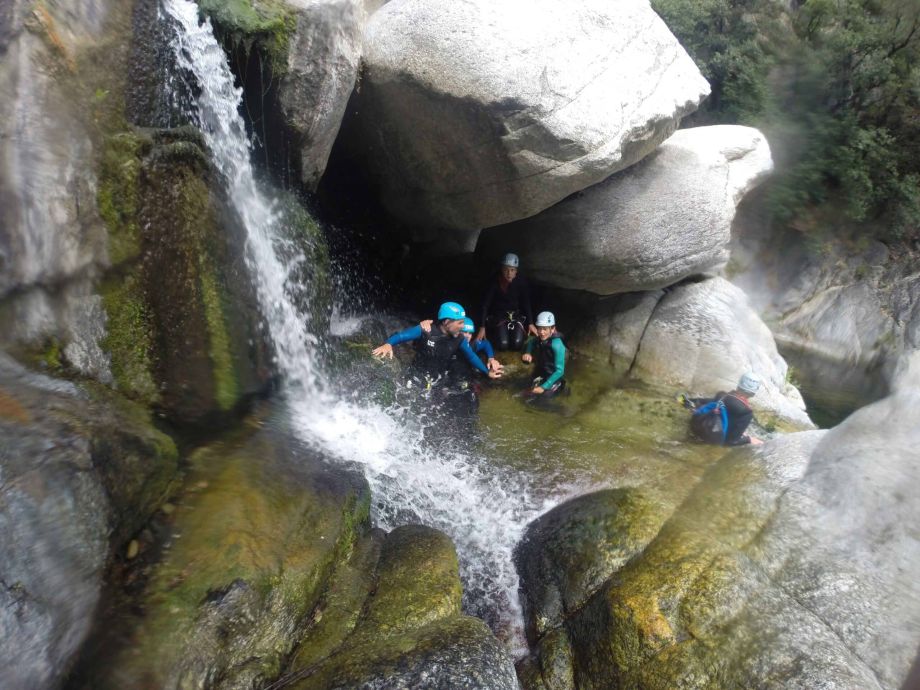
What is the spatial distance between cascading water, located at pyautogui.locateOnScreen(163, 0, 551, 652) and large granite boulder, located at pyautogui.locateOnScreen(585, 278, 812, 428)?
3.45 meters

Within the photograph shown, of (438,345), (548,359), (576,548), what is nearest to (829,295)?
(548,359)

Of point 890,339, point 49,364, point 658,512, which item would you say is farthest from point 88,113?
point 890,339

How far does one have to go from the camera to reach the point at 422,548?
13.2 ft

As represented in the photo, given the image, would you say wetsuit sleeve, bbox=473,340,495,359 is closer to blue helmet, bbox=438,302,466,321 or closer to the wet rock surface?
blue helmet, bbox=438,302,466,321

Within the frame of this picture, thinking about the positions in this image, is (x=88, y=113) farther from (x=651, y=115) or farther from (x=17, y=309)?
(x=651, y=115)

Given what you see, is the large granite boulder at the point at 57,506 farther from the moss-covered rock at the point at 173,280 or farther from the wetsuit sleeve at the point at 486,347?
the wetsuit sleeve at the point at 486,347

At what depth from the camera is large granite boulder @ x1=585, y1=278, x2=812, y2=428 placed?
7504mm

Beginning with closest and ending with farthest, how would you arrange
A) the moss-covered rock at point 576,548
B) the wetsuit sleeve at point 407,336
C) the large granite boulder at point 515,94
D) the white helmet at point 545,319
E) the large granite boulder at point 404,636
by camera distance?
the large granite boulder at point 404,636 → the moss-covered rock at point 576,548 → the large granite boulder at point 515,94 → the wetsuit sleeve at point 407,336 → the white helmet at point 545,319

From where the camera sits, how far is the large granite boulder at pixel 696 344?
750 cm

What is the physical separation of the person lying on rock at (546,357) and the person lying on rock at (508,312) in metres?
0.21

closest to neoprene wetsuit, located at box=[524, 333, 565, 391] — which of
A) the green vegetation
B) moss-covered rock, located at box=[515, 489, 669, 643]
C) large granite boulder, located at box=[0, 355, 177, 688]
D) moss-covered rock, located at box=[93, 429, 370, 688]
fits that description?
moss-covered rock, located at box=[515, 489, 669, 643]

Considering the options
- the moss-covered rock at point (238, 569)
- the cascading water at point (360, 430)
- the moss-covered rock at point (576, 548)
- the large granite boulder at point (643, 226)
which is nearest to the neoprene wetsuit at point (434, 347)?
the cascading water at point (360, 430)

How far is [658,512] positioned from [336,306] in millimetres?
4554

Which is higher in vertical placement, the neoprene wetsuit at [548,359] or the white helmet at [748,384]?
the neoprene wetsuit at [548,359]
